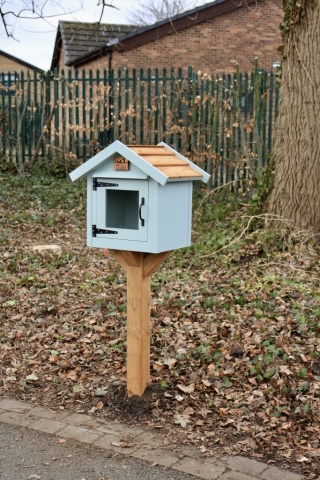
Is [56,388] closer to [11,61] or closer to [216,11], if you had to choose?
[216,11]

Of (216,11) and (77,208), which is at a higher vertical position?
(216,11)

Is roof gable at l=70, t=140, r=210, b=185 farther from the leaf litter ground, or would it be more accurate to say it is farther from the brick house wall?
the brick house wall

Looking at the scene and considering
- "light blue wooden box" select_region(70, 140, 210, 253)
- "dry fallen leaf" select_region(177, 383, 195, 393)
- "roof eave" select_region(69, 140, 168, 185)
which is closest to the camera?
"roof eave" select_region(69, 140, 168, 185)

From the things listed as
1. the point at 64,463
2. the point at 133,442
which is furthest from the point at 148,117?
the point at 64,463

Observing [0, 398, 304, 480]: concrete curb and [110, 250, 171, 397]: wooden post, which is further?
[110, 250, 171, 397]: wooden post

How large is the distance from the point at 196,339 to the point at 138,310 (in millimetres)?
1238

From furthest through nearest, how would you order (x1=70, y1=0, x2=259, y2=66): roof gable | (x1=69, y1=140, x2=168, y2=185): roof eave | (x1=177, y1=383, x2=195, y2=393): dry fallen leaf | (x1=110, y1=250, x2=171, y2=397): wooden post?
(x1=70, y1=0, x2=259, y2=66): roof gable → (x1=177, y1=383, x2=195, y2=393): dry fallen leaf → (x1=110, y1=250, x2=171, y2=397): wooden post → (x1=69, y1=140, x2=168, y2=185): roof eave

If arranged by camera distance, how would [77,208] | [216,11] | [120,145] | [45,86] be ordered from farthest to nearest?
1. [216,11]
2. [45,86]
3. [77,208]
4. [120,145]

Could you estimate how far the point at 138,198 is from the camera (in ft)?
14.4

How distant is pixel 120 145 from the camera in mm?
4344

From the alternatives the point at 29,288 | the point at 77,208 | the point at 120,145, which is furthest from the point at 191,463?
the point at 77,208

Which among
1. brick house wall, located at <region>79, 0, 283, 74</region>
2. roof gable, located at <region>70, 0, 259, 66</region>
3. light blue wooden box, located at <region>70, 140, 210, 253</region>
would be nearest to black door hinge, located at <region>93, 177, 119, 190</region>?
light blue wooden box, located at <region>70, 140, 210, 253</region>

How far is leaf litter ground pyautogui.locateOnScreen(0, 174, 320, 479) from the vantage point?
14.8 ft

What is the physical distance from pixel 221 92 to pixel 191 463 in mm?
8898
